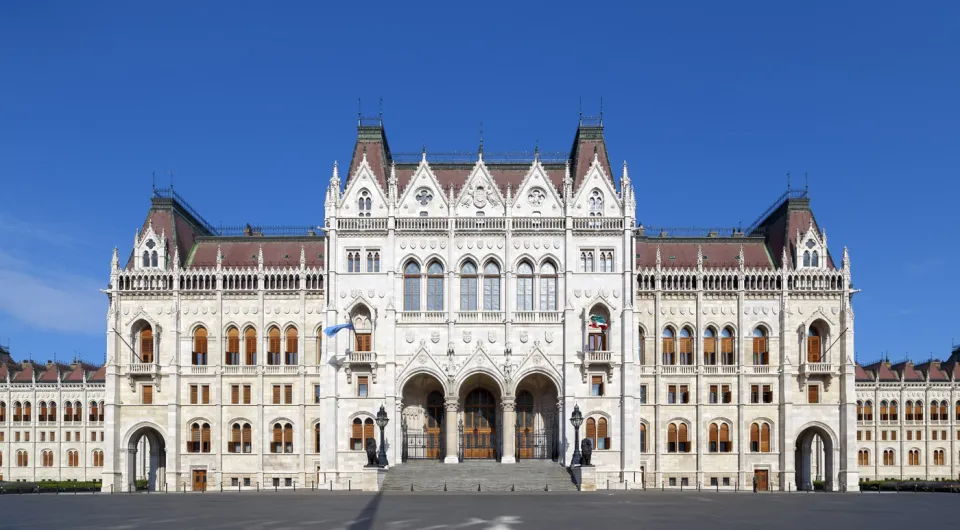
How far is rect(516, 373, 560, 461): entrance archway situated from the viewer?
70062 mm

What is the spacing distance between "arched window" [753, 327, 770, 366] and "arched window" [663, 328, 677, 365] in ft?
19.1

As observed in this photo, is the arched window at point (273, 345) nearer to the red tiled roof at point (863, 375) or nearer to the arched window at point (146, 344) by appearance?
the arched window at point (146, 344)

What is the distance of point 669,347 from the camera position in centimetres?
7381

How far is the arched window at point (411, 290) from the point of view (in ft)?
230

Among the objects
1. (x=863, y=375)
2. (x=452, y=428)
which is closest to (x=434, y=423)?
→ (x=452, y=428)

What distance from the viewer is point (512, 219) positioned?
7019cm

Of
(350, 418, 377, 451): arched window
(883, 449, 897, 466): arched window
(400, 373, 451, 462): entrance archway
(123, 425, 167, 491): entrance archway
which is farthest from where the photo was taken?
(883, 449, 897, 466): arched window

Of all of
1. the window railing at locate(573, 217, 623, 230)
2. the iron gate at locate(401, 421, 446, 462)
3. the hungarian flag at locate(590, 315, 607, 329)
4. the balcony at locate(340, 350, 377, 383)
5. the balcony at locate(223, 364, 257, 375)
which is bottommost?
the iron gate at locate(401, 421, 446, 462)

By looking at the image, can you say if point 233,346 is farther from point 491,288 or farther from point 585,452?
point 585,452

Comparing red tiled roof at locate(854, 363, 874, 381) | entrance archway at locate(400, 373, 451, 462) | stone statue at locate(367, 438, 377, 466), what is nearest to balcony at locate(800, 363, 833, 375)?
entrance archway at locate(400, 373, 451, 462)

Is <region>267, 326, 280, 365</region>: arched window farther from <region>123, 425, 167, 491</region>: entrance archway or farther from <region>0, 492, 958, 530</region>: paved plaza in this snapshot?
<region>0, 492, 958, 530</region>: paved plaza

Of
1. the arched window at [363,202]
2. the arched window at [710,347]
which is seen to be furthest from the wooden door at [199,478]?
the arched window at [710,347]

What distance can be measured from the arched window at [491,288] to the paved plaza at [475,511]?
16731 millimetres

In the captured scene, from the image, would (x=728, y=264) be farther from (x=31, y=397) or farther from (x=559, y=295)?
(x=31, y=397)
